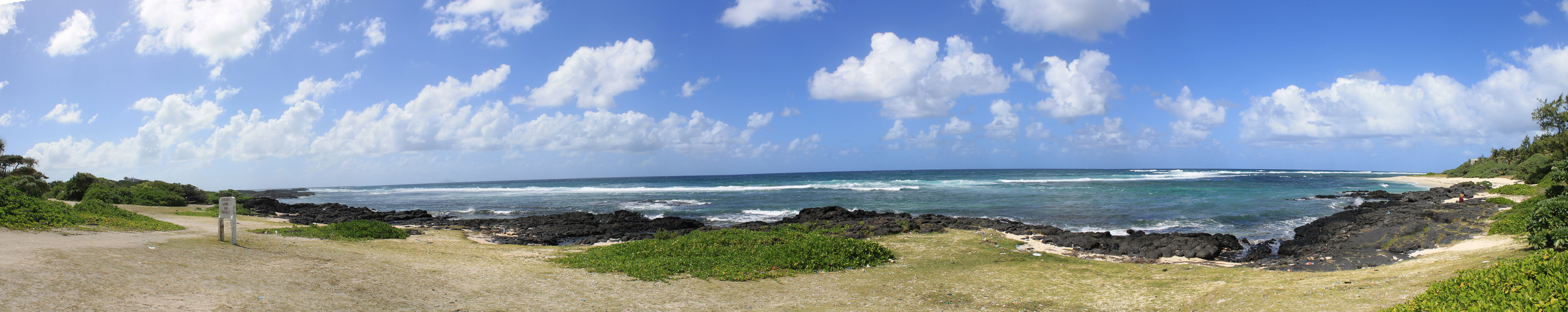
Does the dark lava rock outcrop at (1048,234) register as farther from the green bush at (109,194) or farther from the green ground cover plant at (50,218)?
the green bush at (109,194)

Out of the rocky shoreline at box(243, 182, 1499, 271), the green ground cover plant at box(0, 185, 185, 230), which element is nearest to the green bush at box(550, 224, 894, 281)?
the rocky shoreline at box(243, 182, 1499, 271)

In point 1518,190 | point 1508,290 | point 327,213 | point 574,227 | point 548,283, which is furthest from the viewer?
point 327,213

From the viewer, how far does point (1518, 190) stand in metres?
23.7

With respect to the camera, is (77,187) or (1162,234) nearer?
(1162,234)

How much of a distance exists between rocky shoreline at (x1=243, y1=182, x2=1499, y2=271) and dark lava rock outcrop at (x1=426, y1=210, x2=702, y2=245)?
0.04 m

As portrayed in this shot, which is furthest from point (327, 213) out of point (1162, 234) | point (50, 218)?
point (1162, 234)

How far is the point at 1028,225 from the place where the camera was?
17.4 meters

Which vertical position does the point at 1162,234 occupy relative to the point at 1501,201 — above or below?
below

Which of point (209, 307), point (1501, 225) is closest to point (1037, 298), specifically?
point (209, 307)

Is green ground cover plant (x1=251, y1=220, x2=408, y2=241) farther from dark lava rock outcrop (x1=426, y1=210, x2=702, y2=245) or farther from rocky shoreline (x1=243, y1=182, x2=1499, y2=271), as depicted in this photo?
rocky shoreline (x1=243, y1=182, x2=1499, y2=271)

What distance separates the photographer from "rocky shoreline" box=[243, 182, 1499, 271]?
39.3 ft

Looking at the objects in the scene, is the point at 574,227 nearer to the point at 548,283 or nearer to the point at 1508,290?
the point at 548,283

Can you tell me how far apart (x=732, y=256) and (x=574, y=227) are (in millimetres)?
12005

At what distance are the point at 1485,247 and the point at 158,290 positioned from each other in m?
17.6
